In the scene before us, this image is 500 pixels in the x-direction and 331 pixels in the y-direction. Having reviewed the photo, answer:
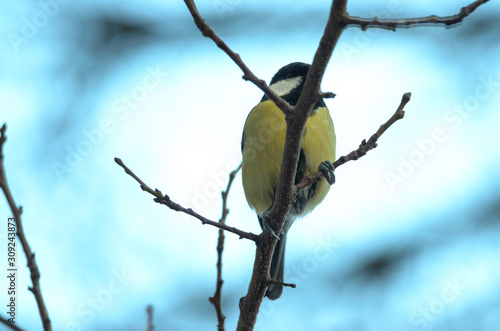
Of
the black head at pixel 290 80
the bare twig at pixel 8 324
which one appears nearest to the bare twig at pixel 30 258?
the bare twig at pixel 8 324

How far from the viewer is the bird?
305 centimetres

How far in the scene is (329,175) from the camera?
8.59ft

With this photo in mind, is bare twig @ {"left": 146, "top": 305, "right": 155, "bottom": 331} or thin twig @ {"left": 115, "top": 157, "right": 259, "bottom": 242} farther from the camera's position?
bare twig @ {"left": 146, "top": 305, "right": 155, "bottom": 331}

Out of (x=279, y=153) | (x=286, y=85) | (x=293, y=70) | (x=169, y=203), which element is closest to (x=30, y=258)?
(x=169, y=203)

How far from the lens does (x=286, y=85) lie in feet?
11.5

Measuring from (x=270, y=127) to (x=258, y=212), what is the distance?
622 millimetres

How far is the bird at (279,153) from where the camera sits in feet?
10.0

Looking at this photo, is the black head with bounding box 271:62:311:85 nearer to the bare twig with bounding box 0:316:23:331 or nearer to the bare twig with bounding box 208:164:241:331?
the bare twig with bounding box 208:164:241:331

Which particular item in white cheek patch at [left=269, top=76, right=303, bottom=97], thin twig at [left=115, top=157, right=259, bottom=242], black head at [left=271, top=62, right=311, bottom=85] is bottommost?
thin twig at [left=115, top=157, right=259, bottom=242]

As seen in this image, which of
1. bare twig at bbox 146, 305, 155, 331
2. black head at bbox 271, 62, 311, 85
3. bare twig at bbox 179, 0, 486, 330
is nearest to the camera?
bare twig at bbox 179, 0, 486, 330

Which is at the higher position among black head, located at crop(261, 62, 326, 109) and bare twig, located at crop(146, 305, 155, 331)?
black head, located at crop(261, 62, 326, 109)

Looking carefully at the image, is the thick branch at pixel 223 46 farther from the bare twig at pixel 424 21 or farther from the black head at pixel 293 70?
the black head at pixel 293 70

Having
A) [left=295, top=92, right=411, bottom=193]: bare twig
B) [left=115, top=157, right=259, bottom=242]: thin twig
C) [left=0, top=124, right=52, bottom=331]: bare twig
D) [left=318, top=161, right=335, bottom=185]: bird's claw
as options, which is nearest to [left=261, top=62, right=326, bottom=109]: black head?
[left=318, top=161, right=335, bottom=185]: bird's claw

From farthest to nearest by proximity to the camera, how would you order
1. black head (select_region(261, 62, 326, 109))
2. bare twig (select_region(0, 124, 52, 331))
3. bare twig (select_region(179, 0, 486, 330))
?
black head (select_region(261, 62, 326, 109)) < bare twig (select_region(179, 0, 486, 330)) < bare twig (select_region(0, 124, 52, 331))
